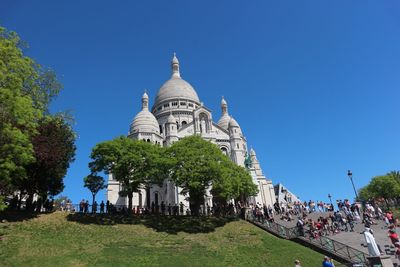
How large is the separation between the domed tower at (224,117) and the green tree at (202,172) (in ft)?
82.4

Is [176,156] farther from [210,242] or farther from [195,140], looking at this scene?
[210,242]

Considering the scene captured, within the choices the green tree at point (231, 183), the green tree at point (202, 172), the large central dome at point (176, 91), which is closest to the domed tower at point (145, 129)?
the large central dome at point (176, 91)

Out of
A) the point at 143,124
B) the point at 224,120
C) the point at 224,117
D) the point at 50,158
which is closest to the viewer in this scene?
the point at 50,158

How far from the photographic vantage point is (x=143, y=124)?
179ft

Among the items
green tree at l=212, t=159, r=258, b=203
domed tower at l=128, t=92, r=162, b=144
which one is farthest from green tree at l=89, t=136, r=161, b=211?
domed tower at l=128, t=92, r=162, b=144

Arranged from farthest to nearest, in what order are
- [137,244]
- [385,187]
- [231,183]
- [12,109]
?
[385,187]
[231,183]
[137,244]
[12,109]

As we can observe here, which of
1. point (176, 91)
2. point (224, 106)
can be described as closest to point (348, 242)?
point (224, 106)

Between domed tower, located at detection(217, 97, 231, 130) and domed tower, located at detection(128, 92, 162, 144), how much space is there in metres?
12.3

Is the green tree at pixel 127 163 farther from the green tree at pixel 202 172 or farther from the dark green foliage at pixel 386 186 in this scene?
the dark green foliage at pixel 386 186

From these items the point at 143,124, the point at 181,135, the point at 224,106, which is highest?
the point at 224,106

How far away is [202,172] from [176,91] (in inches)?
→ 1539

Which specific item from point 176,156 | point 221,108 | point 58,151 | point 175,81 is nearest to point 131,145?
point 176,156

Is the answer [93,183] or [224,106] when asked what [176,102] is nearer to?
[224,106]

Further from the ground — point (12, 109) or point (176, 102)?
point (176, 102)
